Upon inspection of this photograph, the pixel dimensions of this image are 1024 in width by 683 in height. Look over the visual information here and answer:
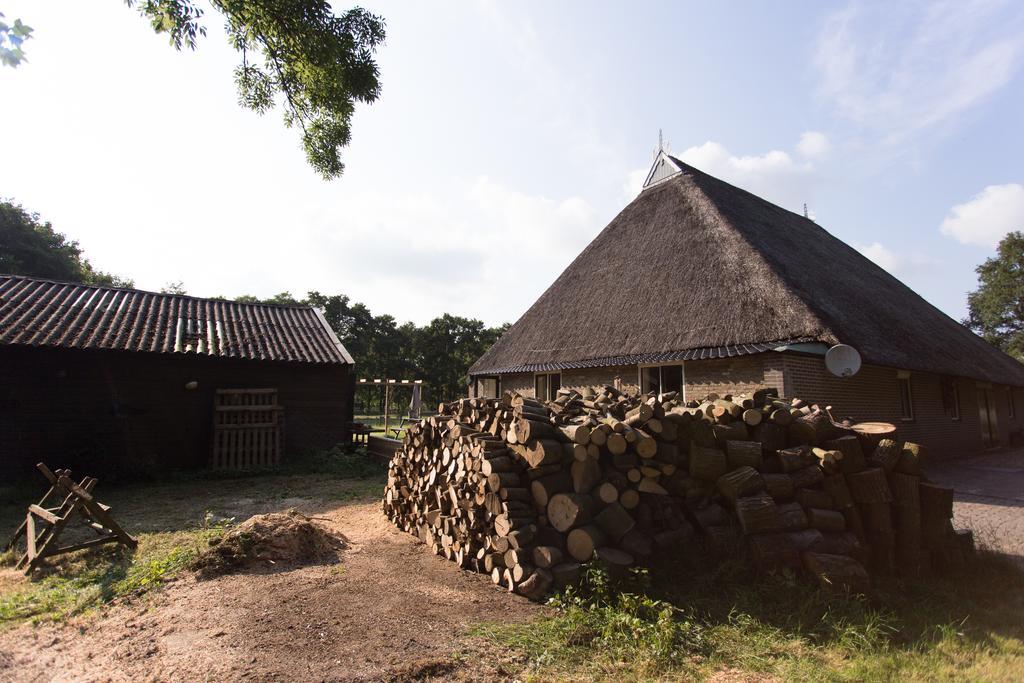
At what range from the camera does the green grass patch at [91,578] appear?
387 centimetres

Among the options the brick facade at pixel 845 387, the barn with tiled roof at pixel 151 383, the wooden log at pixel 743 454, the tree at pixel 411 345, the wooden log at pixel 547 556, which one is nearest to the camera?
the wooden log at pixel 547 556

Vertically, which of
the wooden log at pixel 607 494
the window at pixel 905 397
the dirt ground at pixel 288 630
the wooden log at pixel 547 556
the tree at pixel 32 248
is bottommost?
the dirt ground at pixel 288 630

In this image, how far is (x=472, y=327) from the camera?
3941 cm

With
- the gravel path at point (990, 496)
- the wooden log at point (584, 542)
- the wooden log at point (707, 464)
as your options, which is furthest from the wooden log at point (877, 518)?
the wooden log at point (584, 542)

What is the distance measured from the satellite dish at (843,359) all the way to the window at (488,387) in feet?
33.7

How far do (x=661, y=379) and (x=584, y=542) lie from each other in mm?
7979

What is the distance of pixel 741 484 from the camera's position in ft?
13.8

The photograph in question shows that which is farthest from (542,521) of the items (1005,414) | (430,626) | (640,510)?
(1005,414)

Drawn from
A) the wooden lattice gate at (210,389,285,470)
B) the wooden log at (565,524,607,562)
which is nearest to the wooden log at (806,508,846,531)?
the wooden log at (565,524,607,562)

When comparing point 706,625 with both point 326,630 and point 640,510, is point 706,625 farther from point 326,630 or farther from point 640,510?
point 326,630

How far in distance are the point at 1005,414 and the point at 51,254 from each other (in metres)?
48.9

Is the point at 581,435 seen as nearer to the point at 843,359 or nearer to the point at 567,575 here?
the point at 567,575

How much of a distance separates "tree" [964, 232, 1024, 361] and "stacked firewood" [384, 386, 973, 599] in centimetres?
4093

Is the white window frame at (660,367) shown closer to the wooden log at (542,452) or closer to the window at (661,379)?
the window at (661,379)
